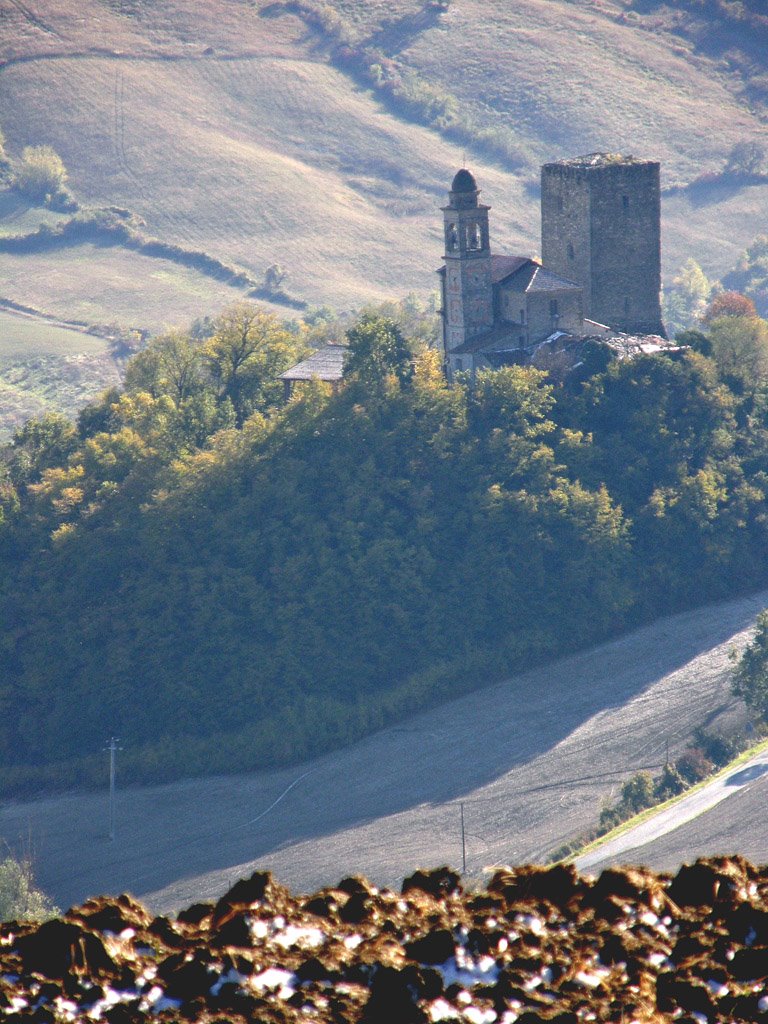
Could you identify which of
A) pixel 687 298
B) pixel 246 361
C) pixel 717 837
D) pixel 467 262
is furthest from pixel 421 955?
pixel 687 298

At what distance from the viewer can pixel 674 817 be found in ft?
167

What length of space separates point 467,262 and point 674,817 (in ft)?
77.9

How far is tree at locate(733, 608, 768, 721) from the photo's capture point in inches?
2290

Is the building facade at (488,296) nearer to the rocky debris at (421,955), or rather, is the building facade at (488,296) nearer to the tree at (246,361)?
the tree at (246,361)

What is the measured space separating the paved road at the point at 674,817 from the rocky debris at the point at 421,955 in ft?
93.1

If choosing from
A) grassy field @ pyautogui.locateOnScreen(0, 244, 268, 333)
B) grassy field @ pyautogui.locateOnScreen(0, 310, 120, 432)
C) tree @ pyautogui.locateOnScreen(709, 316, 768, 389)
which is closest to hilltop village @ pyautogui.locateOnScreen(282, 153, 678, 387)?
tree @ pyautogui.locateOnScreen(709, 316, 768, 389)

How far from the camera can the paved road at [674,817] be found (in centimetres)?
4778

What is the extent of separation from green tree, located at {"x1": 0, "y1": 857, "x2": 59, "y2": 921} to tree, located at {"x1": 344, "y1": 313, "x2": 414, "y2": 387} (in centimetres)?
2390

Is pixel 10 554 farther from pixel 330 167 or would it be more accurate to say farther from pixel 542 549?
pixel 330 167

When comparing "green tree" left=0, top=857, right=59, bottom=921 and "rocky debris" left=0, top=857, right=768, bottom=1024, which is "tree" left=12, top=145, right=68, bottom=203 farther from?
"rocky debris" left=0, top=857, right=768, bottom=1024

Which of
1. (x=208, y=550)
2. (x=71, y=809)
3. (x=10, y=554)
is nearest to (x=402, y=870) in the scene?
(x=71, y=809)

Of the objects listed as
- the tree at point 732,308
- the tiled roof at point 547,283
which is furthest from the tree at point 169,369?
the tree at point 732,308

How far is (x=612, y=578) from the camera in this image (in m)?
64.1

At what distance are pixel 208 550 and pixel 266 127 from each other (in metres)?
98.3
